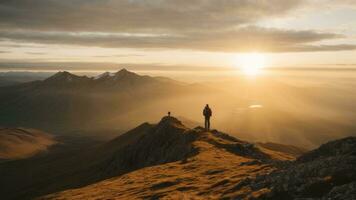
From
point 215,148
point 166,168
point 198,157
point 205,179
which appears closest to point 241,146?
point 215,148

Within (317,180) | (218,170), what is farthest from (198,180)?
(317,180)

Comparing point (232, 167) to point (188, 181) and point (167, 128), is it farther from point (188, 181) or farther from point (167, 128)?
point (167, 128)

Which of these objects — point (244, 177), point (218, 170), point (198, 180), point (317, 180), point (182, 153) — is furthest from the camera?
point (182, 153)

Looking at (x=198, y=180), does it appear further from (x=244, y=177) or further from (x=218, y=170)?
(x=244, y=177)

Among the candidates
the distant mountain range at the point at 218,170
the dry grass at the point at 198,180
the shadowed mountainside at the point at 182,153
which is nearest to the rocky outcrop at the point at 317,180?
the distant mountain range at the point at 218,170

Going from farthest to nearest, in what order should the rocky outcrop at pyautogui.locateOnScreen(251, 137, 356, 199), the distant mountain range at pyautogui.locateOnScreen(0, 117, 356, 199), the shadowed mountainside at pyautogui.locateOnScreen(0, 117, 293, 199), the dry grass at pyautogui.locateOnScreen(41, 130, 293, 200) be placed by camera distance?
the shadowed mountainside at pyautogui.locateOnScreen(0, 117, 293, 199) < the dry grass at pyautogui.locateOnScreen(41, 130, 293, 200) < the distant mountain range at pyautogui.locateOnScreen(0, 117, 356, 199) < the rocky outcrop at pyautogui.locateOnScreen(251, 137, 356, 199)

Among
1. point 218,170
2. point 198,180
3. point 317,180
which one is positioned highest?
point 317,180

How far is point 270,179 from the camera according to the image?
35844 mm

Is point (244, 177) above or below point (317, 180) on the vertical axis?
below

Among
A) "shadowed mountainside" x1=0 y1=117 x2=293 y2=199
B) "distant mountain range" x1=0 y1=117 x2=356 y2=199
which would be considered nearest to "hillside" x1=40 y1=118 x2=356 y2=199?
"distant mountain range" x1=0 y1=117 x2=356 y2=199

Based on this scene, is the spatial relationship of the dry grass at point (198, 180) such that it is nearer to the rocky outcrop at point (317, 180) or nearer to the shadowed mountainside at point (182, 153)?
the shadowed mountainside at point (182, 153)

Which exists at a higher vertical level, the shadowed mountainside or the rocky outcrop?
the rocky outcrop

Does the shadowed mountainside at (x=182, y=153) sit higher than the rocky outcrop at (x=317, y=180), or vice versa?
the rocky outcrop at (x=317, y=180)

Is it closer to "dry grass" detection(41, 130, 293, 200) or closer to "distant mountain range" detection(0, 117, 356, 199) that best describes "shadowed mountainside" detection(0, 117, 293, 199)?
"distant mountain range" detection(0, 117, 356, 199)
